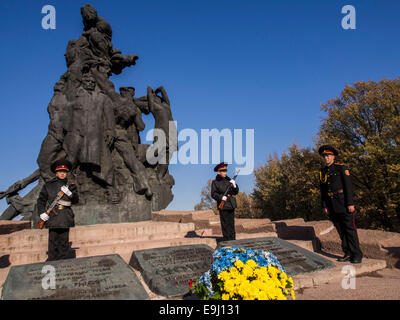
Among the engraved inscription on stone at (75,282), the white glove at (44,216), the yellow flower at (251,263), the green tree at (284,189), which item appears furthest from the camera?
the green tree at (284,189)

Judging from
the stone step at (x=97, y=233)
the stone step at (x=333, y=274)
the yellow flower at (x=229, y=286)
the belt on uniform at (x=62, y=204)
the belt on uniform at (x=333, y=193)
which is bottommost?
the stone step at (x=333, y=274)

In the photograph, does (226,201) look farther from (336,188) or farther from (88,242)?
(88,242)

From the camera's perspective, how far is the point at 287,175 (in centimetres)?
2725

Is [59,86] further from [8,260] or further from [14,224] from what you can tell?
[8,260]

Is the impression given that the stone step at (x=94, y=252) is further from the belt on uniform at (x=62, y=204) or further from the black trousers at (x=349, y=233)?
the black trousers at (x=349, y=233)

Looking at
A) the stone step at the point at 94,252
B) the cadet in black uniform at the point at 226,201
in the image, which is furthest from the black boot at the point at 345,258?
the stone step at the point at 94,252

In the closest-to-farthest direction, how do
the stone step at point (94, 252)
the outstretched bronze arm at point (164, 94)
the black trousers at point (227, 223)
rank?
the stone step at point (94, 252), the black trousers at point (227, 223), the outstretched bronze arm at point (164, 94)

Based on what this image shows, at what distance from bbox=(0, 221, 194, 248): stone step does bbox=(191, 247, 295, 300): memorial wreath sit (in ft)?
13.1

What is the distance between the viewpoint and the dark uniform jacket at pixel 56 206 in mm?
4117

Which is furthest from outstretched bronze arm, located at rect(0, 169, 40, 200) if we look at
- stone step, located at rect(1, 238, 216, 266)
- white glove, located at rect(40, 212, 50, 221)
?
white glove, located at rect(40, 212, 50, 221)

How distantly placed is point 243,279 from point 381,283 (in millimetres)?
2412

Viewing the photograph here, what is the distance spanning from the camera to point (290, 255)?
14.8 ft

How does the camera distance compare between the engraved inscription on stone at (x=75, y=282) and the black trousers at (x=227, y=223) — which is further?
the black trousers at (x=227, y=223)
